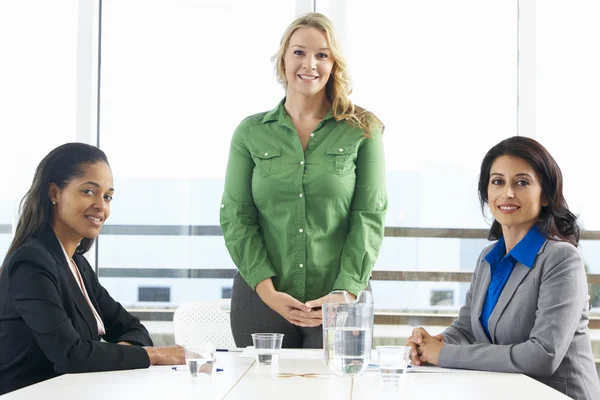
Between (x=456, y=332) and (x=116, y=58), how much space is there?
2527mm

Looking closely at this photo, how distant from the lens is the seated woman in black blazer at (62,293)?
1978 mm

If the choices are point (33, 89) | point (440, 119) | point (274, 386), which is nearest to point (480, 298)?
point (274, 386)

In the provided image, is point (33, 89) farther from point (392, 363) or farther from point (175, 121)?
point (392, 363)

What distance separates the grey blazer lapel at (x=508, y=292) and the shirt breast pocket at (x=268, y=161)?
0.86m

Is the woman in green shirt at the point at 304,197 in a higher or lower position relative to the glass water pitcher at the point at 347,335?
higher

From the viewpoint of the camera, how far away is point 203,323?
3.21m

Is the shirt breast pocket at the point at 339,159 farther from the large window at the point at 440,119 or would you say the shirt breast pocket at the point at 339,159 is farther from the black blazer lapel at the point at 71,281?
the large window at the point at 440,119

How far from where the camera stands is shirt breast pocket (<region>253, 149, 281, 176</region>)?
2.66 meters

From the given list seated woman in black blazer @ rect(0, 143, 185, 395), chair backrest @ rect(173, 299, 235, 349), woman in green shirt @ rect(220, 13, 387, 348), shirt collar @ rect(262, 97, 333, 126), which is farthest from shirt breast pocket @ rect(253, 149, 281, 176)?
chair backrest @ rect(173, 299, 235, 349)

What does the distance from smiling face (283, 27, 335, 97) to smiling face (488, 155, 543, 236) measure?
2.21 feet

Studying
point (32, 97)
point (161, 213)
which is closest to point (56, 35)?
point (32, 97)

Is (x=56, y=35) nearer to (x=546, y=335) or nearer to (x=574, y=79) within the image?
(x=574, y=79)

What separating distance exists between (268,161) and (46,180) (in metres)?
0.74

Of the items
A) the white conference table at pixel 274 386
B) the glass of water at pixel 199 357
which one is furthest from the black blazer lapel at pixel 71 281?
the glass of water at pixel 199 357
